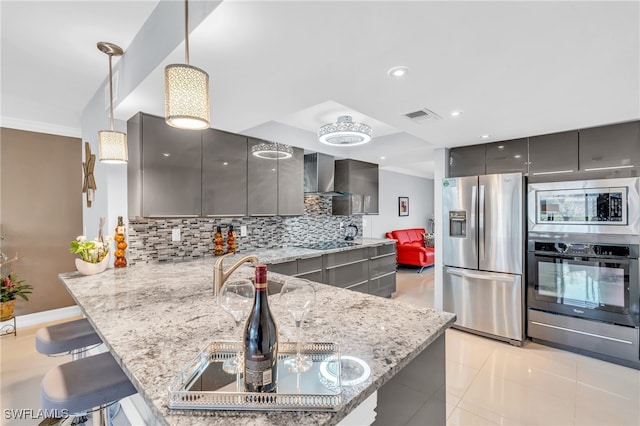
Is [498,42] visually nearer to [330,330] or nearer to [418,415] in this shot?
[330,330]

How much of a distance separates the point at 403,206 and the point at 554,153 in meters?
4.75

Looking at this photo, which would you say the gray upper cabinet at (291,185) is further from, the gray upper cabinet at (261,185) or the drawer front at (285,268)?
the drawer front at (285,268)

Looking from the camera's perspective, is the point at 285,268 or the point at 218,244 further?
the point at 218,244

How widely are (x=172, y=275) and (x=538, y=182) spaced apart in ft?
11.6

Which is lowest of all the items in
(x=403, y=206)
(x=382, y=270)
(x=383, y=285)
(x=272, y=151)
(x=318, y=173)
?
(x=383, y=285)

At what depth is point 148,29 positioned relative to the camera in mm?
1768

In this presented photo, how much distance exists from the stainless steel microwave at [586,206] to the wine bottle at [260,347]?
10.7ft

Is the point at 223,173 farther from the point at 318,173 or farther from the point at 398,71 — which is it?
the point at 398,71

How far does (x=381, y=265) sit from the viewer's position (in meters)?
4.63

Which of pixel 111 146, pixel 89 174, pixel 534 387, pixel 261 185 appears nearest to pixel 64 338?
pixel 111 146

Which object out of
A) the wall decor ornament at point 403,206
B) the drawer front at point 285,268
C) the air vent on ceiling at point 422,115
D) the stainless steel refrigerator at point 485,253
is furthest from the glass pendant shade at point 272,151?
the wall decor ornament at point 403,206

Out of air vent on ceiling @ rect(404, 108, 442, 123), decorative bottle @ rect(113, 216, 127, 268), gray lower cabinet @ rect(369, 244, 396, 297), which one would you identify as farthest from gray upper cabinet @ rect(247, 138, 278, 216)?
gray lower cabinet @ rect(369, 244, 396, 297)

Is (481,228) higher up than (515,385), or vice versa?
(481,228)

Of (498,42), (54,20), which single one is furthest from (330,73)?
(54,20)
